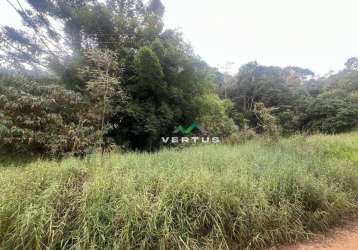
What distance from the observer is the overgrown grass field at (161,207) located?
2.39m

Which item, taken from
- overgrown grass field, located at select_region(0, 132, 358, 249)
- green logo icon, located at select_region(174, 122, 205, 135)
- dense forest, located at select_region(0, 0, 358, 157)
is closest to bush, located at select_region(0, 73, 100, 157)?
dense forest, located at select_region(0, 0, 358, 157)

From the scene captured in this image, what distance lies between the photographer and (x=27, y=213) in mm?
2391

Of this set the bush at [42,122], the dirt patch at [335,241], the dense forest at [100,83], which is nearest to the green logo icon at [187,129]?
the dense forest at [100,83]

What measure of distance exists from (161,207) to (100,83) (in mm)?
4268

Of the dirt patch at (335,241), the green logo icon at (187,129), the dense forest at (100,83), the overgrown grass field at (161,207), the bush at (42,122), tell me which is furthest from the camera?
the green logo icon at (187,129)

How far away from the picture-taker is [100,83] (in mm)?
5918

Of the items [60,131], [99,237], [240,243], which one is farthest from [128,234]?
[60,131]

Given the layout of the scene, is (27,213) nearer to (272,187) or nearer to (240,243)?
(240,243)

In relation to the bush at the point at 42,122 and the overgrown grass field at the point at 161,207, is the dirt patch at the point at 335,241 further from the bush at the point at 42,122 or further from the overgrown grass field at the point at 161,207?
the bush at the point at 42,122

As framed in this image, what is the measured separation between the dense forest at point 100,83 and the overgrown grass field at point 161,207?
2909 mm

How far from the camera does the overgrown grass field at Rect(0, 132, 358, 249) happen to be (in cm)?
239

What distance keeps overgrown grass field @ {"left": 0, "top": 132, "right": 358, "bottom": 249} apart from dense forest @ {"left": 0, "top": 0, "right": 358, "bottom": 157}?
2909mm

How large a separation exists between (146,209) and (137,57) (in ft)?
21.4

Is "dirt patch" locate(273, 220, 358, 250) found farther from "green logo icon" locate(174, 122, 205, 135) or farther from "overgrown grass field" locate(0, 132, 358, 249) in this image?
"green logo icon" locate(174, 122, 205, 135)
